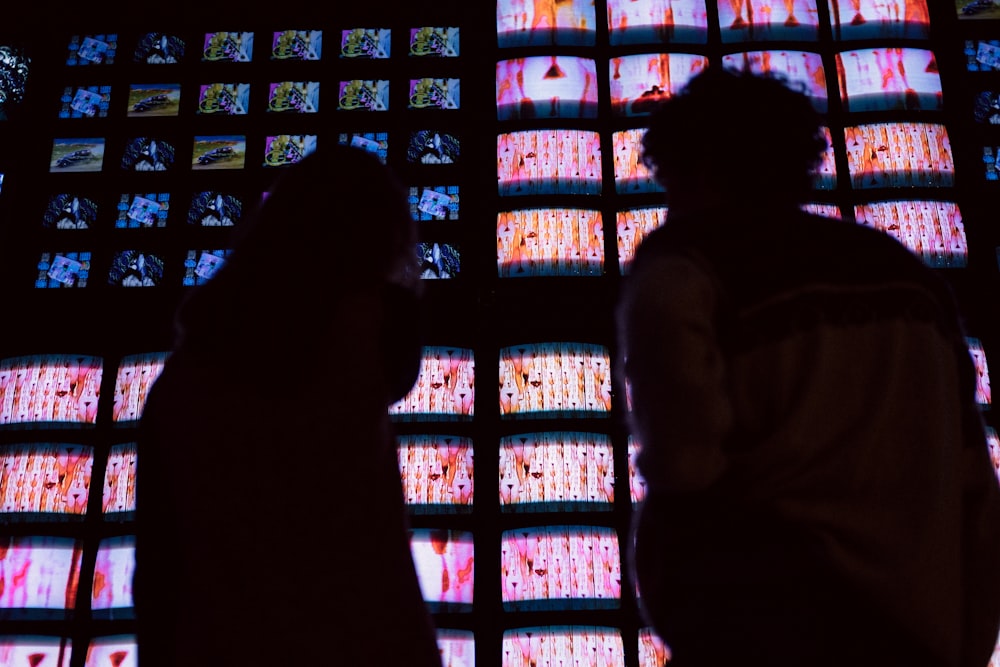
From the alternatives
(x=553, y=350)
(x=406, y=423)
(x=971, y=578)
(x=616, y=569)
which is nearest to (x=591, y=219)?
(x=553, y=350)

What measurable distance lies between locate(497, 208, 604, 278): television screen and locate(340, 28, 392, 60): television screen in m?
0.88

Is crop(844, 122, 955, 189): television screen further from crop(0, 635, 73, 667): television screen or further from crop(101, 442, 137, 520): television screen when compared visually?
crop(0, 635, 73, 667): television screen

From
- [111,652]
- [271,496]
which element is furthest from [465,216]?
[271,496]

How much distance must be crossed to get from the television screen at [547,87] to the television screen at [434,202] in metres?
0.34

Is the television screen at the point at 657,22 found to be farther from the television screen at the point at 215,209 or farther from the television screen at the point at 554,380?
the television screen at the point at 215,209

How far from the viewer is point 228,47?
143 inches

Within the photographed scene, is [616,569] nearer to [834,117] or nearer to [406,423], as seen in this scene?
[406,423]

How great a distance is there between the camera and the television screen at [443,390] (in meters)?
3.03

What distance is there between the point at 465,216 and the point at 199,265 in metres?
0.95

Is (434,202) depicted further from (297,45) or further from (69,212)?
(69,212)

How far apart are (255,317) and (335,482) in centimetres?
21

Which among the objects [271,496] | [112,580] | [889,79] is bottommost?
[271,496]

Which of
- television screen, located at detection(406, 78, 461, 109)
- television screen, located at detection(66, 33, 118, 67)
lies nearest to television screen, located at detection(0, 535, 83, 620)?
television screen, located at detection(66, 33, 118, 67)

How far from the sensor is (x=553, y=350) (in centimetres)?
308
